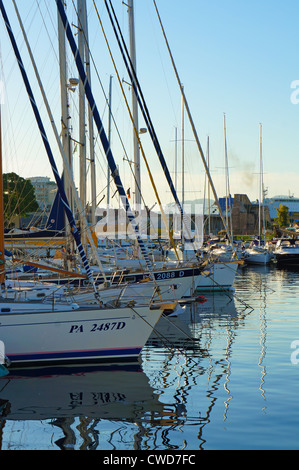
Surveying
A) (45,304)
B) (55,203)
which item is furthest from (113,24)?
(45,304)

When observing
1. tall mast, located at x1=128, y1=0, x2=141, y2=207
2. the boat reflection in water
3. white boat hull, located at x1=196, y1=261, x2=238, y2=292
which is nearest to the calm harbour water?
the boat reflection in water

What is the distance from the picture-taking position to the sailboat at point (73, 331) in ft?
Result: 58.3

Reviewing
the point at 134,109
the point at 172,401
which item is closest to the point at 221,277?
the point at 134,109

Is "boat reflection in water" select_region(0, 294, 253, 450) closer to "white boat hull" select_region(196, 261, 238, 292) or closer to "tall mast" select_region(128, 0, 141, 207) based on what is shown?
"tall mast" select_region(128, 0, 141, 207)

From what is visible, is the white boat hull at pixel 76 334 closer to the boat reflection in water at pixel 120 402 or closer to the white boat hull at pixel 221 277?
the boat reflection in water at pixel 120 402

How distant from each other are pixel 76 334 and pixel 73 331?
0.44ft

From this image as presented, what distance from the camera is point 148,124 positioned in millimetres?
27031

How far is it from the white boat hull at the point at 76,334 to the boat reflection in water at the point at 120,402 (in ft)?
1.33

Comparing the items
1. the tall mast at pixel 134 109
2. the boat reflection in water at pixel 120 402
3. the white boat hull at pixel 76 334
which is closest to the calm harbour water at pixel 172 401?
the boat reflection in water at pixel 120 402

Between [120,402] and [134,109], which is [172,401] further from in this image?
[134,109]

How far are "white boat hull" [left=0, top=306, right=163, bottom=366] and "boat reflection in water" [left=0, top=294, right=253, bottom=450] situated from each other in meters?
0.40

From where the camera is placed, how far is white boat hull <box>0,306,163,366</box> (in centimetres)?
1775
